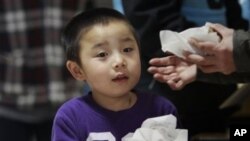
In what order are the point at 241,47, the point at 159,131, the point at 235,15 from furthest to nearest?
the point at 235,15 → the point at 241,47 → the point at 159,131

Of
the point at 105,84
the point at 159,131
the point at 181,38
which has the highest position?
the point at 181,38

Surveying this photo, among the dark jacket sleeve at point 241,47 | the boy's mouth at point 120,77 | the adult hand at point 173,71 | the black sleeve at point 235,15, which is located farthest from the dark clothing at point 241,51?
the boy's mouth at point 120,77

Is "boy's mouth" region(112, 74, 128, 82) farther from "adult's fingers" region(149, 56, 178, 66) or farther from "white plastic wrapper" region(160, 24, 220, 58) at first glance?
"adult's fingers" region(149, 56, 178, 66)

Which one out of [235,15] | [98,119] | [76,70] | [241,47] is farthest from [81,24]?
[235,15]

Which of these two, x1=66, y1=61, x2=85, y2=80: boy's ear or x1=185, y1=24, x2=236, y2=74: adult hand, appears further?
x1=185, y1=24, x2=236, y2=74: adult hand

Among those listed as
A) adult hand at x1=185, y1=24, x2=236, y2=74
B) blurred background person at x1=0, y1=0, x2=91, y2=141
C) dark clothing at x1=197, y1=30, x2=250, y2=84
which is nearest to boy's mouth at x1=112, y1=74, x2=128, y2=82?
adult hand at x1=185, y1=24, x2=236, y2=74

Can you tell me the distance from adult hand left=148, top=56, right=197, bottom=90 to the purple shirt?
23 cm

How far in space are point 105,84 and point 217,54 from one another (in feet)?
1.38

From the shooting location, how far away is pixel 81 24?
161cm

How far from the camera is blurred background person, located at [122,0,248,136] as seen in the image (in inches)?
77.2

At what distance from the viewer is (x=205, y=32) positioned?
5.65 ft

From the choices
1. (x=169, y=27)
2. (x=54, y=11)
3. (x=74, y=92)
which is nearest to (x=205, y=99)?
(x=169, y=27)

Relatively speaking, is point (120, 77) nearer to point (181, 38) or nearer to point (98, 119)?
point (98, 119)

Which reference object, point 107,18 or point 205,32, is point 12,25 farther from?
point 205,32
